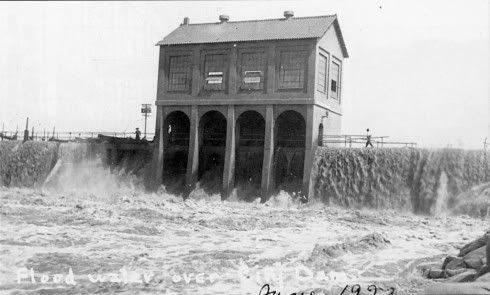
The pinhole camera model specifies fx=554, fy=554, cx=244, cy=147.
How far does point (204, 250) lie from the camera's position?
18.6 metres

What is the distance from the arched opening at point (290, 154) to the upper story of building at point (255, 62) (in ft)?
8.57

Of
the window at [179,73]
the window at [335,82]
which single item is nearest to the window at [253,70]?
the window at [179,73]

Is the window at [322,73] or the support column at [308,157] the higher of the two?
the window at [322,73]

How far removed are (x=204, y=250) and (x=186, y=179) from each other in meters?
17.8

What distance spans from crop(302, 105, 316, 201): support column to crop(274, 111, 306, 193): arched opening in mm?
1292

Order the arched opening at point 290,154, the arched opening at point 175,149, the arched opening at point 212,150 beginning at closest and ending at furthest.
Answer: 1. the arched opening at point 290,154
2. the arched opening at point 212,150
3. the arched opening at point 175,149

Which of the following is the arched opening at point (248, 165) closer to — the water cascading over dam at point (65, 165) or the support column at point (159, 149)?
the support column at point (159, 149)

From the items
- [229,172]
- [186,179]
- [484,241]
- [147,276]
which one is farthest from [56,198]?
[484,241]

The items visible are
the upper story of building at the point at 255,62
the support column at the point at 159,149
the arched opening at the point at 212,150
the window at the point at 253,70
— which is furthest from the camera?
the support column at the point at 159,149

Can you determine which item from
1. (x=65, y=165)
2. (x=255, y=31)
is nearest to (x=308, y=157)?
(x=255, y=31)

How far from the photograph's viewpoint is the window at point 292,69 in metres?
33.7

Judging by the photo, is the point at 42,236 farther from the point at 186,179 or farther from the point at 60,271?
the point at 186,179

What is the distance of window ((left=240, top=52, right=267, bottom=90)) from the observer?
114 feet

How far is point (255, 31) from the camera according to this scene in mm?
35750
